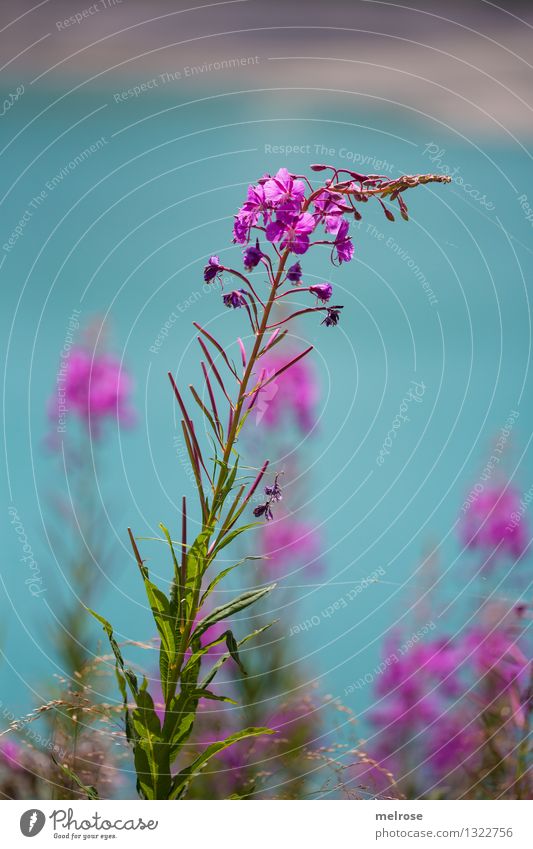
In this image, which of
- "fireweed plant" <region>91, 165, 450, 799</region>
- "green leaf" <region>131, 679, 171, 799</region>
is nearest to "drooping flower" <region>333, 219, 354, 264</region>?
"fireweed plant" <region>91, 165, 450, 799</region>

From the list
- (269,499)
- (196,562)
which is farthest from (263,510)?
(196,562)

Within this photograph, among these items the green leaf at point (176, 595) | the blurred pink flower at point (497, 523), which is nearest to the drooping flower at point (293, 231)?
the green leaf at point (176, 595)

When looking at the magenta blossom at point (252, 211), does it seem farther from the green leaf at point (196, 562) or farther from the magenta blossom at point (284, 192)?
the green leaf at point (196, 562)

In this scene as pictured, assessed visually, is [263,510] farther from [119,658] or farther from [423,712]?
[423,712]

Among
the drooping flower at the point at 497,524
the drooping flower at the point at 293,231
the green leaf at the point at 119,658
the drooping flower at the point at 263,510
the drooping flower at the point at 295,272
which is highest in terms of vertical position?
the drooping flower at the point at 293,231

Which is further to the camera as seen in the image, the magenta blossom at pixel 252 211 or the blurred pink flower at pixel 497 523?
the blurred pink flower at pixel 497 523
